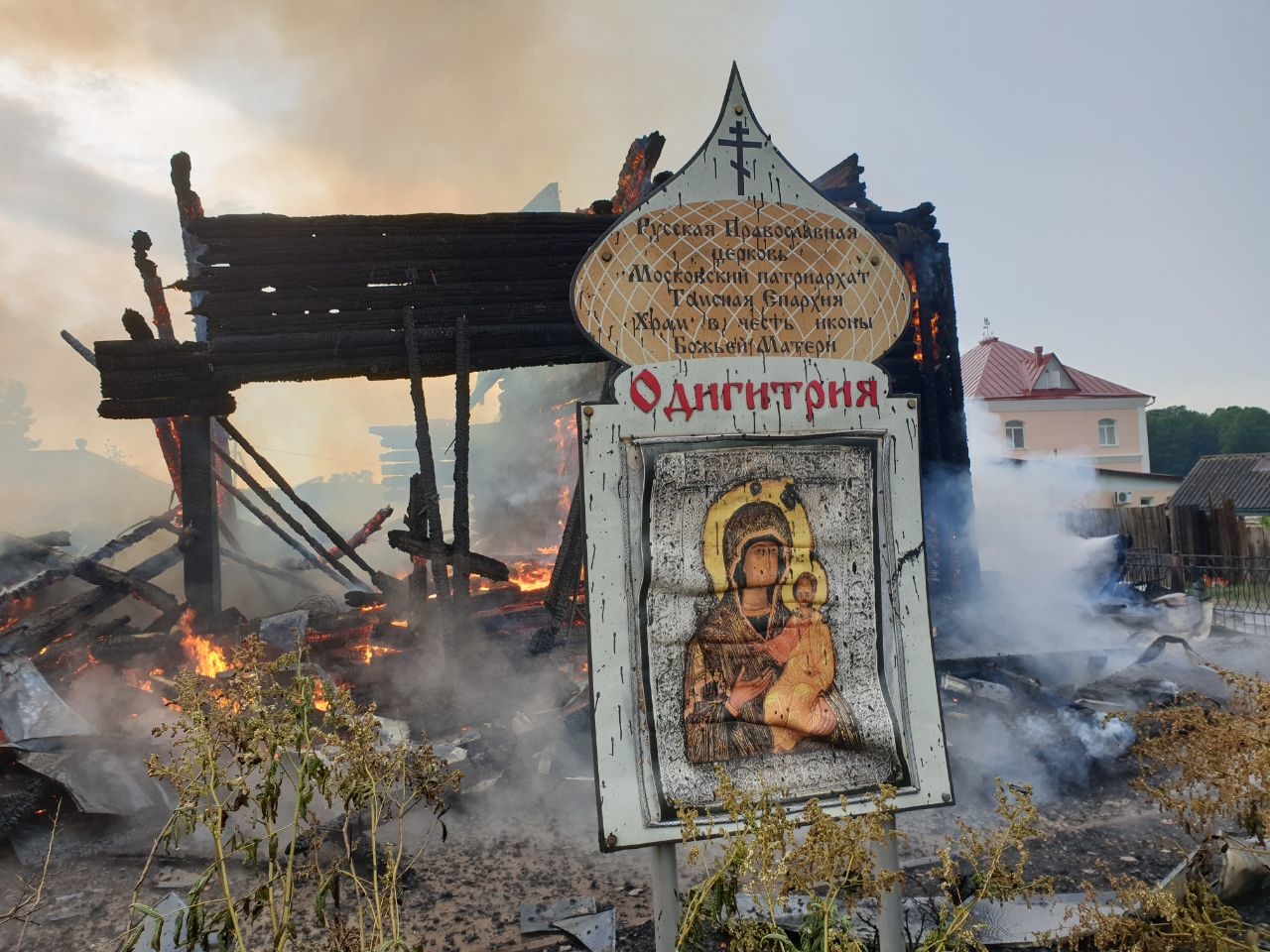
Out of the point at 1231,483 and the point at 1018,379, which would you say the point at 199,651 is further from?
the point at 1231,483

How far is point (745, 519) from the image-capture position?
3.06 m

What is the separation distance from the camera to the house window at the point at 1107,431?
34.8 m

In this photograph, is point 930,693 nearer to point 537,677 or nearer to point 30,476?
point 537,677

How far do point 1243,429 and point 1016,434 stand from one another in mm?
38734

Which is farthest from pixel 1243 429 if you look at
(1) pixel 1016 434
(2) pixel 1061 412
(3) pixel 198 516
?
(3) pixel 198 516

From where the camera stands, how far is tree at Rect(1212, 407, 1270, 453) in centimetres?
5731

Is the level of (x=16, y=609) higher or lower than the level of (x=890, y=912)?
higher

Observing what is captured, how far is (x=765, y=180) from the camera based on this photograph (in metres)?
3.24

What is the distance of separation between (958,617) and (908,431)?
24.4 ft

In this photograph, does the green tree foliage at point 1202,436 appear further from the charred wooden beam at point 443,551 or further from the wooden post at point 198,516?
the wooden post at point 198,516

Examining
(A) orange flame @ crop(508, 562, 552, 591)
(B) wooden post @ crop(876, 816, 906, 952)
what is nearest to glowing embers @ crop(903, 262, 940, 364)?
(A) orange flame @ crop(508, 562, 552, 591)

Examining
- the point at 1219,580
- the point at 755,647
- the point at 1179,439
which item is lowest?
the point at 1219,580

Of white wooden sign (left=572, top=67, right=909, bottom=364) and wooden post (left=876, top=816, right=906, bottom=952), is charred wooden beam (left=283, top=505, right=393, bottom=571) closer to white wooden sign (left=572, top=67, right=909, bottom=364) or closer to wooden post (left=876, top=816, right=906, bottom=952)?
white wooden sign (left=572, top=67, right=909, bottom=364)

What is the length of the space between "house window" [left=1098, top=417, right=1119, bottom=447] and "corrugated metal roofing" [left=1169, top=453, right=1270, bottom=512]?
11.4 ft
